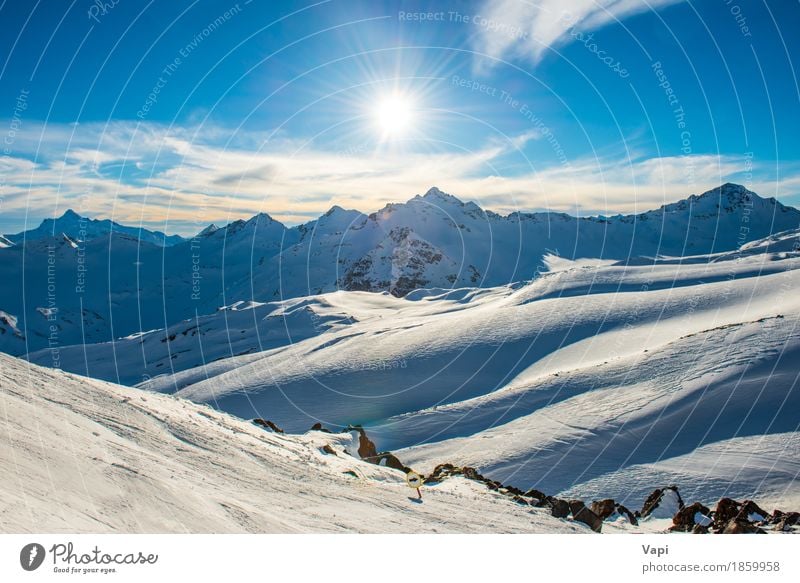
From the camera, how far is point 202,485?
9719 millimetres

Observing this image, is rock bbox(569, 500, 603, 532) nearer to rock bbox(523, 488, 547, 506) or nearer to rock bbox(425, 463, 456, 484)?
rock bbox(523, 488, 547, 506)

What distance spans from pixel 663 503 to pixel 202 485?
42.7ft

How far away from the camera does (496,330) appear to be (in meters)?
43.5

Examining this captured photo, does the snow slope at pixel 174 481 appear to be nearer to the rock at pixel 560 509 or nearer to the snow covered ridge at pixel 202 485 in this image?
the snow covered ridge at pixel 202 485

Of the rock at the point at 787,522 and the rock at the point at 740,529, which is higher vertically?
the rock at the point at 740,529

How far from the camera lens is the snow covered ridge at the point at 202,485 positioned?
7648 mm

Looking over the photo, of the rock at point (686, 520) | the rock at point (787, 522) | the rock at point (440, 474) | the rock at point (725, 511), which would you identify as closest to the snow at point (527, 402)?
the rock at point (440, 474)

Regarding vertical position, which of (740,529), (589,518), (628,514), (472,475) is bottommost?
(628,514)

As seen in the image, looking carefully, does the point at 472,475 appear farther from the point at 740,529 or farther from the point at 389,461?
the point at 740,529

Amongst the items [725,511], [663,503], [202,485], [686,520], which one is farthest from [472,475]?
[202,485]

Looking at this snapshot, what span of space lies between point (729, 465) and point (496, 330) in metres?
26.4

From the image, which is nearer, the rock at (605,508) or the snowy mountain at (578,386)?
the rock at (605,508)
